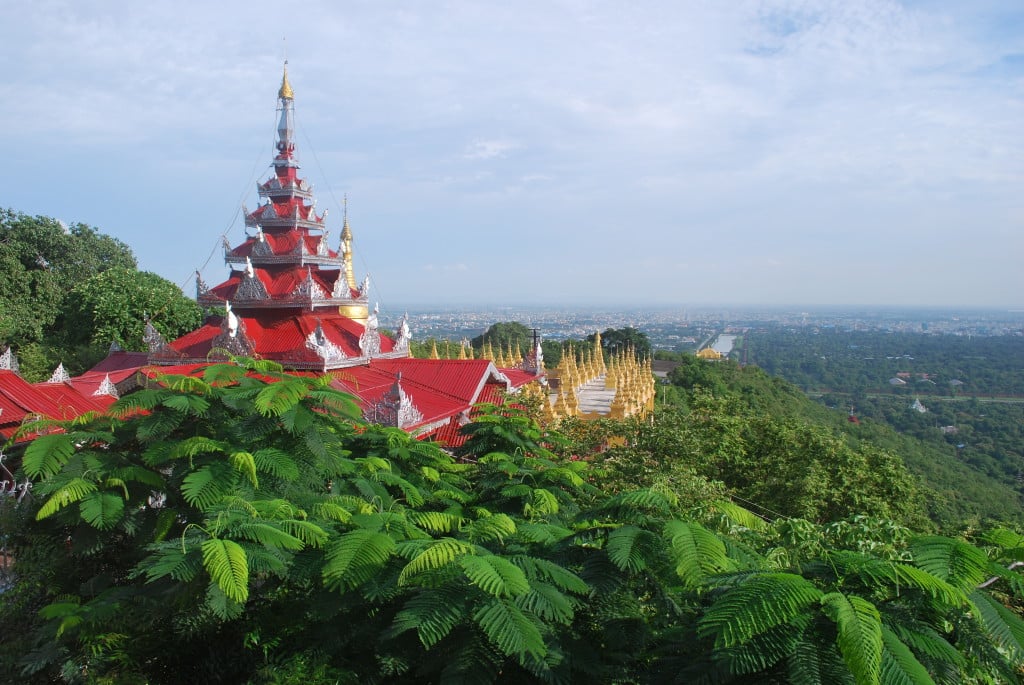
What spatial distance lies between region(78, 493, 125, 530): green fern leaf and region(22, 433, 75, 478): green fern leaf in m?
0.58

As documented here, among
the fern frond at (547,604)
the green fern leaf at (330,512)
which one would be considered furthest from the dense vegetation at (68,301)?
the fern frond at (547,604)

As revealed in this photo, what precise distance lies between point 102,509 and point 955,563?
23.2 ft

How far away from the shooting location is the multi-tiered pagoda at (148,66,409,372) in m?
18.3

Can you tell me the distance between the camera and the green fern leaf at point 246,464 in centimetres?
598

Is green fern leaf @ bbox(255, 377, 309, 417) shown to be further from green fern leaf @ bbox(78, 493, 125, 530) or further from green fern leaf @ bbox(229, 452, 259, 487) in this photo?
green fern leaf @ bbox(78, 493, 125, 530)

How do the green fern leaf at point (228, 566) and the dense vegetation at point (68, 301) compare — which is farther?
the dense vegetation at point (68, 301)

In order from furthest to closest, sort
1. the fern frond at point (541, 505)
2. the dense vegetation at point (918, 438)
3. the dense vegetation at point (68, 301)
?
the dense vegetation at point (918, 438)
the dense vegetation at point (68, 301)
the fern frond at point (541, 505)

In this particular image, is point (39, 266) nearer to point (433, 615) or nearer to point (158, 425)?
point (158, 425)

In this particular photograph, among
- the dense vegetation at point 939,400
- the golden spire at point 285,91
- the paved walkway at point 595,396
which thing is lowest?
the dense vegetation at point 939,400

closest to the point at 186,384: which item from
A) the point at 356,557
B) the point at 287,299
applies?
the point at 356,557

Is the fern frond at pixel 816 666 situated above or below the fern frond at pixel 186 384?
below

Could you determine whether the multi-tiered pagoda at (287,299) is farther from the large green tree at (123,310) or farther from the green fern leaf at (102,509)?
the green fern leaf at (102,509)

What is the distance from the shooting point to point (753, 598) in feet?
11.7

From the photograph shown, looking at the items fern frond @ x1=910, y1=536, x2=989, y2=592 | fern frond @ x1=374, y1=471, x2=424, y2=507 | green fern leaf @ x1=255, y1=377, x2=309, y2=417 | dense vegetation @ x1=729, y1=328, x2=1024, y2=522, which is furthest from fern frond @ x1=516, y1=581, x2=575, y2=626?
dense vegetation @ x1=729, y1=328, x2=1024, y2=522
